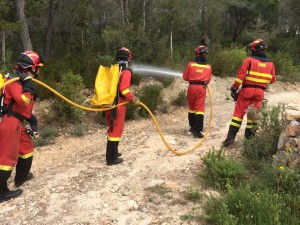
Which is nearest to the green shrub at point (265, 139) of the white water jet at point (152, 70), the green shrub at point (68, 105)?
the green shrub at point (68, 105)

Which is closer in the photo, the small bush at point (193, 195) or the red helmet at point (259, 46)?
the small bush at point (193, 195)

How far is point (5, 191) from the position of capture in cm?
493

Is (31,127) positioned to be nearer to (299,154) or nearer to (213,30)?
(299,154)

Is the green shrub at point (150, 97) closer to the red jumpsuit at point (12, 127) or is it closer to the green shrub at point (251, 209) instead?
the red jumpsuit at point (12, 127)

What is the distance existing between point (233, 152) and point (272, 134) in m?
0.84

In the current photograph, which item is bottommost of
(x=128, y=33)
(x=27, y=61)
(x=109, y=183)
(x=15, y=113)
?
(x=109, y=183)

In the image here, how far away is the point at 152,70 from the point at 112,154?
6.56 meters

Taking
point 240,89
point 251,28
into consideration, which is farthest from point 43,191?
point 251,28

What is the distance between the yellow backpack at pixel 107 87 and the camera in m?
5.62

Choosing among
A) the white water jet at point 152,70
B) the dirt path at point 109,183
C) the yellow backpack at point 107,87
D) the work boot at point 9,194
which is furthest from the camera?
the white water jet at point 152,70

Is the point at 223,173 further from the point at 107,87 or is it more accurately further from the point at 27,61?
the point at 27,61

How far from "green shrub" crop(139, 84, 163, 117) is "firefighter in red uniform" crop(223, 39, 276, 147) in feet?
11.3

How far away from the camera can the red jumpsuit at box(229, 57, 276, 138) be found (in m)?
6.26

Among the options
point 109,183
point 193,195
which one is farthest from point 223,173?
point 109,183
